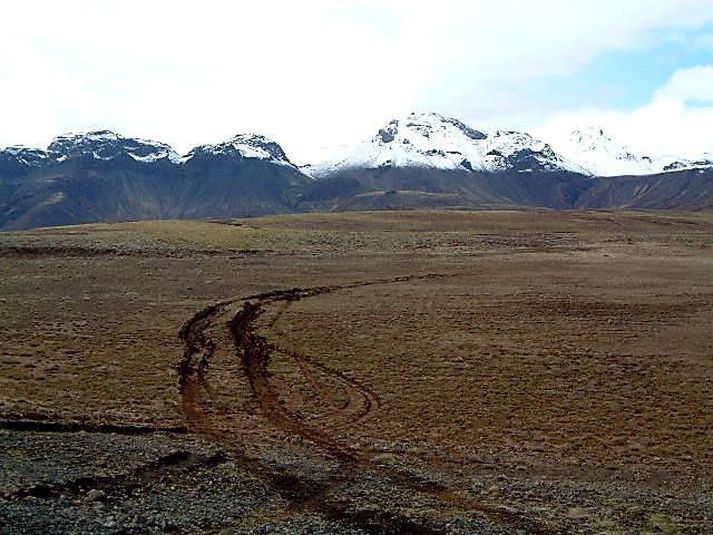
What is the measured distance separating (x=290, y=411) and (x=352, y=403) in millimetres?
2426

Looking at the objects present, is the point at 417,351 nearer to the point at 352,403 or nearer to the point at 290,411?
the point at 352,403

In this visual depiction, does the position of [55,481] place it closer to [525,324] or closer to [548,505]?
[548,505]

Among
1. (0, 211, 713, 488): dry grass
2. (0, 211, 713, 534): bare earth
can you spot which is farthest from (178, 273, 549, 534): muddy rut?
(0, 211, 713, 488): dry grass

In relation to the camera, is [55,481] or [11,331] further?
[11,331]

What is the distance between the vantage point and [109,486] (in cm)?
1633

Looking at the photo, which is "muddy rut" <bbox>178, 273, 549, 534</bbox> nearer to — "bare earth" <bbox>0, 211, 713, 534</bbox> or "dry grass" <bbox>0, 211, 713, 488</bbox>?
"bare earth" <bbox>0, 211, 713, 534</bbox>

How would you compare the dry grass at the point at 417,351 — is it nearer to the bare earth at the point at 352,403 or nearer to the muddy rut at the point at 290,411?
the bare earth at the point at 352,403

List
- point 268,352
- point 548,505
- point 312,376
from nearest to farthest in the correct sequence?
point 548,505 < point 312,376 < point 268,352

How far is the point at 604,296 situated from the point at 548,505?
34.6 metres

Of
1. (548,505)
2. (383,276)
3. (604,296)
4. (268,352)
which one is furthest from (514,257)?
(548,505)

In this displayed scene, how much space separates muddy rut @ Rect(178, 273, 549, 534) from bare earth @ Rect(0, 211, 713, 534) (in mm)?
93

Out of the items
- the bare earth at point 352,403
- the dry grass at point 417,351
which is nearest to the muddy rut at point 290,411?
the bare earth at point 352,403

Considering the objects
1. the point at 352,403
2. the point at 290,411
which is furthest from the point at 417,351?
the point at 290,411

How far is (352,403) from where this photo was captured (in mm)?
25172
